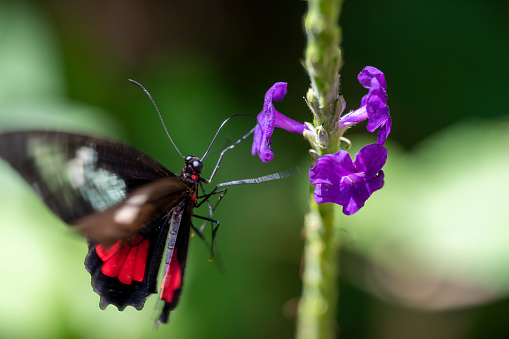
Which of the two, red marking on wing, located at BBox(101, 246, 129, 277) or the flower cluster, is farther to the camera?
red marking on wing, located at BBox(101, 246, 129, 277)

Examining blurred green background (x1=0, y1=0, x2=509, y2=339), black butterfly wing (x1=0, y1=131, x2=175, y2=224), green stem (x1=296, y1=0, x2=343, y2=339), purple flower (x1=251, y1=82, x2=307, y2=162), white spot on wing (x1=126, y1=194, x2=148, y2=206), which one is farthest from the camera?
blurred green background (x1=0, y1=0, x2=509, y2=339)

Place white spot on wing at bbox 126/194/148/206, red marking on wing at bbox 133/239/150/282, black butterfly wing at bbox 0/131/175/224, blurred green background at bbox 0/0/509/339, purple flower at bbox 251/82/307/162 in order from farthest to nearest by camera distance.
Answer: blurred green background at bbox 0/0/509/339 < red marking on wing at bbox 133/239/150/282 < white spot on wing at bbox 126/194/148/206 < black butterfly wing at bbox 0/131/175/224 < purple flower at bbox 251/82/307/162

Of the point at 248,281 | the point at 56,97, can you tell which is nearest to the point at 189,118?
the point at 56,97

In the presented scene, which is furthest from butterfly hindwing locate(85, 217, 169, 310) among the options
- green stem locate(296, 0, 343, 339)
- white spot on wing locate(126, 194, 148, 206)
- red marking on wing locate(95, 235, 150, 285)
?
green stem locate(296, 0, 343, 339)

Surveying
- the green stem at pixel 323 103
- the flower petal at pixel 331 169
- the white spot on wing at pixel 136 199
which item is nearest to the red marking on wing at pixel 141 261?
the white spot on wing at pixel 136 199

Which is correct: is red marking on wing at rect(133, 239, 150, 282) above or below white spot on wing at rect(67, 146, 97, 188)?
below

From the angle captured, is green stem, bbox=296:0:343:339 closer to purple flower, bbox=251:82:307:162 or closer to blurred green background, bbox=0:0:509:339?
purple flower, bbox=251:82:307:162

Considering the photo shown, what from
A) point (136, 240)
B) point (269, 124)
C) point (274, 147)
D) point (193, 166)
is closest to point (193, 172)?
point (193, 166)

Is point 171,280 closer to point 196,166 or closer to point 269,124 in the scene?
point 196,166
